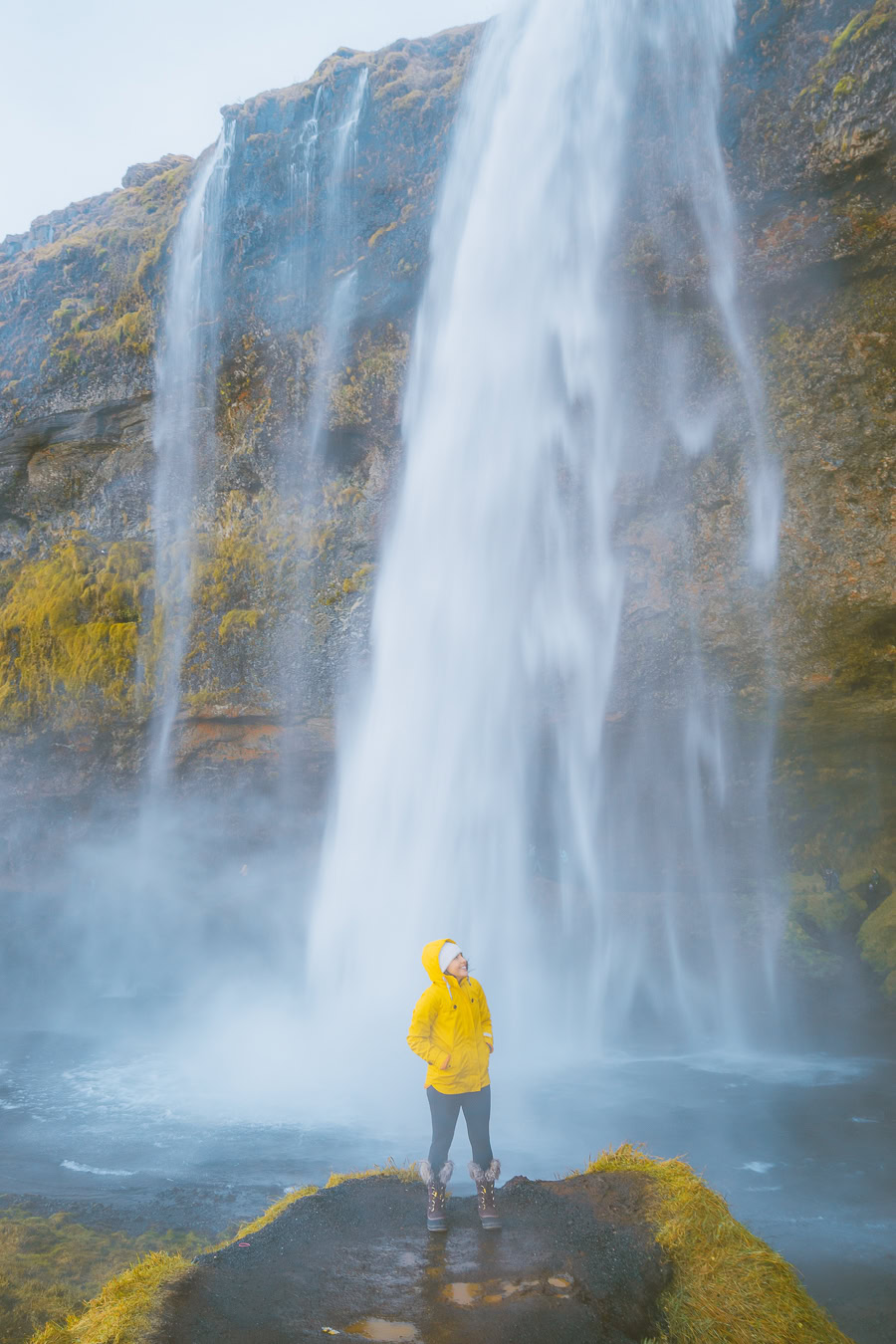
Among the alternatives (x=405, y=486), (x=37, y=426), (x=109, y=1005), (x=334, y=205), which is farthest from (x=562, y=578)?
(x=109, y=1005)

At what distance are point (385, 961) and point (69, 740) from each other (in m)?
8.24

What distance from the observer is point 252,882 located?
20.9 metres

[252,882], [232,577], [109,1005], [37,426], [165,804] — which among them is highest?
[37,426]

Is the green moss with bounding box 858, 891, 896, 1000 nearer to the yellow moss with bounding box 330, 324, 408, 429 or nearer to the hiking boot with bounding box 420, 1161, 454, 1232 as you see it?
the yellow moss with bounding box 330, 324, 408, 429

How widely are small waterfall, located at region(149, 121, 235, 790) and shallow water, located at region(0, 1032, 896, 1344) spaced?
26.5ft

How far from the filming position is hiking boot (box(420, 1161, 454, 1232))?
5180mm

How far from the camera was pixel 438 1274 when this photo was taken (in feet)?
15.4

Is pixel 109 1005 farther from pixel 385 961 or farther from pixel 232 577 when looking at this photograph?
pixel 232 577

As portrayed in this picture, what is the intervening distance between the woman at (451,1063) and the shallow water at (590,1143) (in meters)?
3.02

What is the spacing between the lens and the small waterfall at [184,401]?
57.9 ft

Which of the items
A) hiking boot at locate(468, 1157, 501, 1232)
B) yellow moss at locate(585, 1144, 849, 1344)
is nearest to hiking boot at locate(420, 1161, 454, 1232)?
hiking boot at locate(468, 1157, 501, 1232)

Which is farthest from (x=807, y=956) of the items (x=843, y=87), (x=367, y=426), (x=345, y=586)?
(x=843, y=87)

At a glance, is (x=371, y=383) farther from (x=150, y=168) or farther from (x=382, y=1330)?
(x=382, y=1330)

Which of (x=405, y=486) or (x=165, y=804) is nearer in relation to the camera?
(x=405, y=486)
